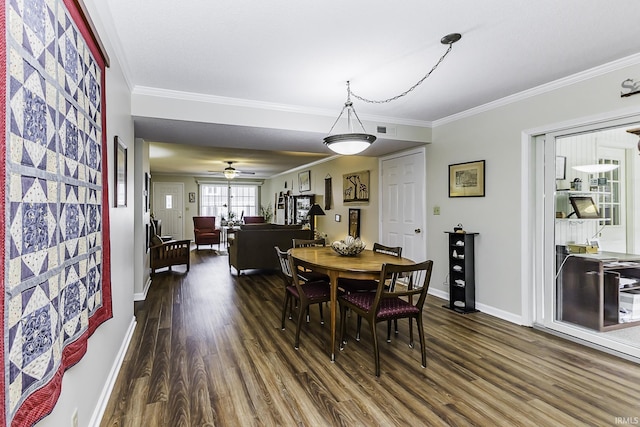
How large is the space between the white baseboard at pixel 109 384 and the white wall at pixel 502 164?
3.74 meters

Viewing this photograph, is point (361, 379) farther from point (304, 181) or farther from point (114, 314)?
point (304, 181)

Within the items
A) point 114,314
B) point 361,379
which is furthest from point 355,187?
point 114,314

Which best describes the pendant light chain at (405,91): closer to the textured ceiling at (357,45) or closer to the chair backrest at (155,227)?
the textured ceiling at (357,45)

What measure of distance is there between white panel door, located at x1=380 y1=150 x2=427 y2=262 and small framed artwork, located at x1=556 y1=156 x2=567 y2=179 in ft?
5.65

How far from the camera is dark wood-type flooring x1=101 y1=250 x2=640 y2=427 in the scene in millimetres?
1987

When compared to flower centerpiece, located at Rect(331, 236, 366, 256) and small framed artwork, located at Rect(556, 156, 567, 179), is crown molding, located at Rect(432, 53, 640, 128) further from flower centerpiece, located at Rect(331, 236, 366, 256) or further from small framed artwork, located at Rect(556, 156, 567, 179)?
flower centerpiece, located at Rect(331, 236, 366, 256)

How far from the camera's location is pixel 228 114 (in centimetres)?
367

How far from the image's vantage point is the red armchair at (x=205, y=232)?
964 centimetres

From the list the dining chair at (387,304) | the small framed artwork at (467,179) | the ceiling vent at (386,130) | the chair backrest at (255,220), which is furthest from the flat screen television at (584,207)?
the chair backrest at (255,220)

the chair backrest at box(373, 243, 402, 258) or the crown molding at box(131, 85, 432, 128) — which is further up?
the crown molding at box(131, 85, 432, 128)

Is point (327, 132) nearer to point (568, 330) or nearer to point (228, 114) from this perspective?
point (228, 114)

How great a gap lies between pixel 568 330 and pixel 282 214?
857 centimetres

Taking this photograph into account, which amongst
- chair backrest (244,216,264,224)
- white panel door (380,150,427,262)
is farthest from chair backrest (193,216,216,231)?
white panel door (380,150,427,262)

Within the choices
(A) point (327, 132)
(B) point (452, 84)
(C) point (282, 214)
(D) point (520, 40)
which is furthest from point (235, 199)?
(D) point (520, 40)
